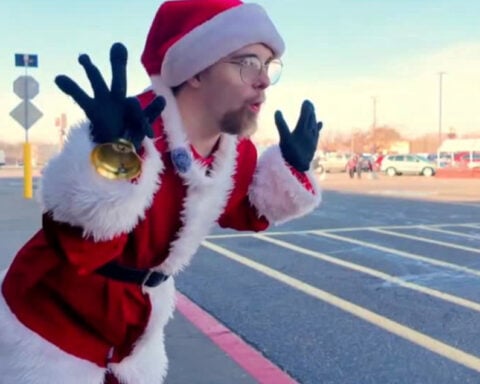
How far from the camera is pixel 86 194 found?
1.51m

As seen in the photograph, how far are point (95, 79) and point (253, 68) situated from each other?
57 centimetres

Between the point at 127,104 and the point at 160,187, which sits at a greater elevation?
the point at 127,104

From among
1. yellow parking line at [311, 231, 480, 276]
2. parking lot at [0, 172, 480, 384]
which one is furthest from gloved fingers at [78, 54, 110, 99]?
yellow parking line at [311, 231, 480, 276]

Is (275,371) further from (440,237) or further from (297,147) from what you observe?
(440,237)

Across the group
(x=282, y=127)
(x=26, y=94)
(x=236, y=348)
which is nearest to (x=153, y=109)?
(x=282, y=127)

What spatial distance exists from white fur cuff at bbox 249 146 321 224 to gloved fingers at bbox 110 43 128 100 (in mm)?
798

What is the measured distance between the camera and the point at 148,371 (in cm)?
204

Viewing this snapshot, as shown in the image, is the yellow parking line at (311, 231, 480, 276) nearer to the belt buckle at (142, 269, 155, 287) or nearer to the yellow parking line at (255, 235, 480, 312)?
the yellow parking line at (255, 235, 480, 312)

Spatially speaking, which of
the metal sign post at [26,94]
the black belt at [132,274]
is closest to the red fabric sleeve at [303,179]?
the black belt at [132,274]

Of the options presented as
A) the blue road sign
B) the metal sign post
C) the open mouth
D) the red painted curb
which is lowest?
the red painted curb

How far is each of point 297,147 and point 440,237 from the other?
7.53m

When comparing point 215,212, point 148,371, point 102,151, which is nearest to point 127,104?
point 102,151

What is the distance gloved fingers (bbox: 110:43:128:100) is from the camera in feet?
5.00

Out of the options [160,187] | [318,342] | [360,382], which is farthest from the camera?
[318,342]
